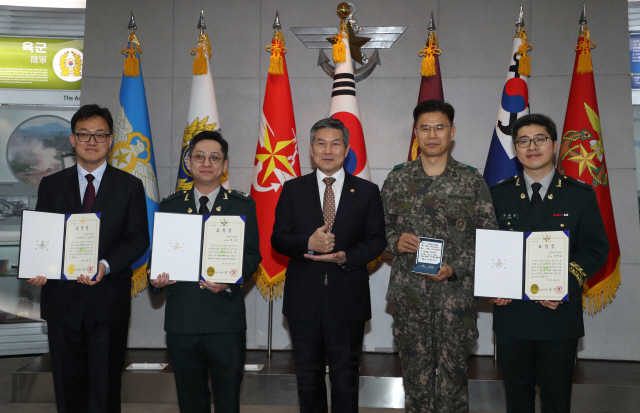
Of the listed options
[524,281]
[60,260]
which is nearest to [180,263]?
[60,260]

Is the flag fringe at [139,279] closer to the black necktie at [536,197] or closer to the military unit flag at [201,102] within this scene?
the military unit flag at [201,102]

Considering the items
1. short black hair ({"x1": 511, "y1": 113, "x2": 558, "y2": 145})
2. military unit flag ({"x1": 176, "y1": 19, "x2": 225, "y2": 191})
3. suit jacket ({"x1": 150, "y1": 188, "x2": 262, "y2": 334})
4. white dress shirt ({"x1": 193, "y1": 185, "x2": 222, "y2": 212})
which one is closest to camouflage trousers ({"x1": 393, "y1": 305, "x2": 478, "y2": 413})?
suit jacket ({"x1": 150, "y1": 188, "x2": 262, "y2": 334})

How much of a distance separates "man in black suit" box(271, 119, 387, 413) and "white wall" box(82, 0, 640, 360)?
1.94 meters

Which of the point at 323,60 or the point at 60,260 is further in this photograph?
the point at 323,60

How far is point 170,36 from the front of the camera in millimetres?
4426

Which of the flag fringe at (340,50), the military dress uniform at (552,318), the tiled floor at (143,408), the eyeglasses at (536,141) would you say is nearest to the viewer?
the military dress uniform at (552,318)

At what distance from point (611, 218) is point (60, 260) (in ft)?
12.4

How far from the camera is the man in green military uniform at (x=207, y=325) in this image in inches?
85.3

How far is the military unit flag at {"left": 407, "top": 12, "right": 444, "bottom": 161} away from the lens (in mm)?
3762

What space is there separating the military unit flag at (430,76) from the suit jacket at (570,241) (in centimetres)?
166

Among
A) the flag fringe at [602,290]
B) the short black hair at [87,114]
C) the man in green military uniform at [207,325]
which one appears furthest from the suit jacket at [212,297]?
A: the flag fringe at [602,290]

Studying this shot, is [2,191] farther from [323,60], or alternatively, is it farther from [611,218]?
[611,218]

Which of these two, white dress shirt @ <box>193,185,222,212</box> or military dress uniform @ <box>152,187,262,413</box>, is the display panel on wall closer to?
white dress shirt @ <box>193,185,222,212</box>

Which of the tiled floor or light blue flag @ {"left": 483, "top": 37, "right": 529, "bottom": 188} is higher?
light blue flag @ {"left": 483, "top": 37, "right": 529, "bottom": 188}
